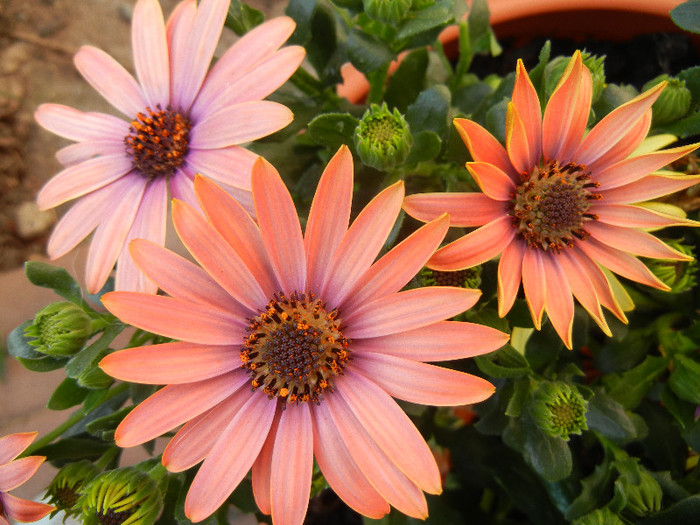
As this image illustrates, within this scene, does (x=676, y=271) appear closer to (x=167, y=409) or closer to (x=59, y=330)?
(x=167, y=409)

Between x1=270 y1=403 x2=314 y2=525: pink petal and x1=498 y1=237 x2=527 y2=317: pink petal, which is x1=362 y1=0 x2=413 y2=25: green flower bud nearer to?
x1=498 y1=237 x2=527 y2=317: pink petal

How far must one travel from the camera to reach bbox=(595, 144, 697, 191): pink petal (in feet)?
2.27

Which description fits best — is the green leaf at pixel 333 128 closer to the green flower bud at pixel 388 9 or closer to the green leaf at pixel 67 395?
the green flower bud at pixel 388 9

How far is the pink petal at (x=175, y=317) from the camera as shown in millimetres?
618

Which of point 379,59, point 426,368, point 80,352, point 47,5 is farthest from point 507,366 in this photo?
point 47,5

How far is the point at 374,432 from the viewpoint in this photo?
646 millimetres

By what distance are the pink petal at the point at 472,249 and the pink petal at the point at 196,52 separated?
42cm

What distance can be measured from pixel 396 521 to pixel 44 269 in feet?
2.22

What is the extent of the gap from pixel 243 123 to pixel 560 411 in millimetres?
562

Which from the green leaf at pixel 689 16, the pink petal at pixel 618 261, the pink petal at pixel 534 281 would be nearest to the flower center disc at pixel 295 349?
the pink petal at pixel 534 281

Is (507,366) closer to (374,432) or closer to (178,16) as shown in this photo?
(374,432)

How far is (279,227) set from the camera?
66cm

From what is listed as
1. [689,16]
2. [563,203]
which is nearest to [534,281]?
[563,203]

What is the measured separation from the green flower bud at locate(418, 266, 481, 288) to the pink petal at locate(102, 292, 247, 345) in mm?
242
